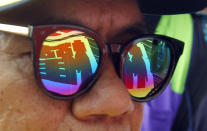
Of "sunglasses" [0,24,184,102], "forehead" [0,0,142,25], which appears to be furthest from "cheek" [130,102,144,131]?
"forehead" [0,0,142,25]

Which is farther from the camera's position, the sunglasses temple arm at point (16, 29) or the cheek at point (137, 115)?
the cheek at point (137, 115)

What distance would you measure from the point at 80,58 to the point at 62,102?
17cm

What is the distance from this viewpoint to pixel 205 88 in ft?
7.15

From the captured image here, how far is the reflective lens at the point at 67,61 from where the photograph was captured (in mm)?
856

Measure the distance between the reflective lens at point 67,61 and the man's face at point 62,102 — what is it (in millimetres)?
51

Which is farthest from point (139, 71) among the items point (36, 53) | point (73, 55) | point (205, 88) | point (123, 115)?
point (205, 88)

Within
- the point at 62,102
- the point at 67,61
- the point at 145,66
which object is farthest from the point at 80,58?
the point at 145,66

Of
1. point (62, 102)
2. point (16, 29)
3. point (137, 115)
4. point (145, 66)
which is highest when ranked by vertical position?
point (16, 29)

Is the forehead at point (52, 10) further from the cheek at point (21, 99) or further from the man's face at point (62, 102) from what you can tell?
the cheek at point (21, 99)

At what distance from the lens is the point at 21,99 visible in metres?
0.87

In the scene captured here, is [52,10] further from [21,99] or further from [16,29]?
[21,99]

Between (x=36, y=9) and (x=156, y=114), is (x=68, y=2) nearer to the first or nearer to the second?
(x=36, y=9)

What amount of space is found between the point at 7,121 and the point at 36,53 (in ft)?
0.84

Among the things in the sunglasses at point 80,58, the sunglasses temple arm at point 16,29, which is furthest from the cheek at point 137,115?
the sunglasses temple arm at point 16,29
